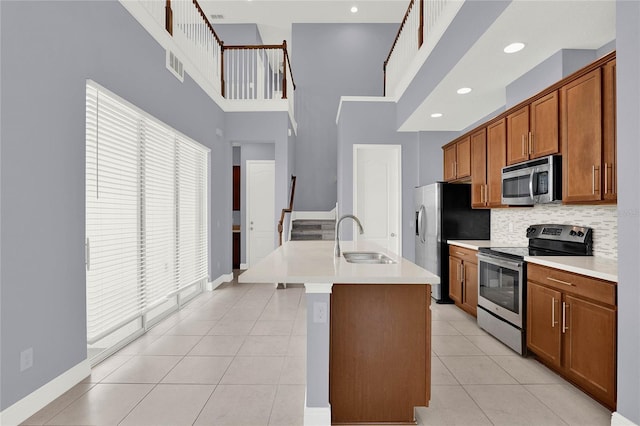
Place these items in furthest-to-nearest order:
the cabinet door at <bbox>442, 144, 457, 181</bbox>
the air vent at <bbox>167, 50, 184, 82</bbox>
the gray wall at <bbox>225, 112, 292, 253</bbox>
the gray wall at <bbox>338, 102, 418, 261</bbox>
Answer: the gray wall at <bbox>225, 112, 292, 253</bbox> < the gray wall at <bbox>338, 102, 418, 261</bbox> < the cabinet door at <bbox>442, 144, 457, 181</bbox> < the air vent at <bbox>167, 50, 184, 82</bbox>

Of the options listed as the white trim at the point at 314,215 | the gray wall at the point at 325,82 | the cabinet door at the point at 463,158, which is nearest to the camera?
the cabinet door at the point at 463,158

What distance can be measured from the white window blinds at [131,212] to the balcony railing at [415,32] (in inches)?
131

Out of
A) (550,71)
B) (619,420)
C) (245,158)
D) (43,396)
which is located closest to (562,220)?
(550,71)

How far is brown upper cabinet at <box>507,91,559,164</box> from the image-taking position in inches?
116

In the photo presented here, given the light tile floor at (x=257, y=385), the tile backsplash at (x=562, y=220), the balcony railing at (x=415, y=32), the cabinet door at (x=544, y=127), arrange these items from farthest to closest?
the balcony railing at (x=415, y=32) → the cabinet door at (x=544, y=127) → the tile backsplash at (x=562, y=220) → the light tile floor at (x=257, y=385)

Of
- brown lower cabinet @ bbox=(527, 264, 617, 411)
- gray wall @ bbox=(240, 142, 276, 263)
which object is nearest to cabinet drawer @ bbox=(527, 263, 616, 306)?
brown lower cabinet @ bbox=(527, 264, 617, 411)

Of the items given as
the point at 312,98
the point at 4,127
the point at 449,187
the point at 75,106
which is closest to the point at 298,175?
the point at 312,98

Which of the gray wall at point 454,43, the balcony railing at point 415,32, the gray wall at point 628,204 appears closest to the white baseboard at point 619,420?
the gray wall at point 628,204

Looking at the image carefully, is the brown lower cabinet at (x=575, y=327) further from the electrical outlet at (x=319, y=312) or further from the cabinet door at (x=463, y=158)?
the cabinet door at (x=463, y=158)

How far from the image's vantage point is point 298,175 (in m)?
8.30

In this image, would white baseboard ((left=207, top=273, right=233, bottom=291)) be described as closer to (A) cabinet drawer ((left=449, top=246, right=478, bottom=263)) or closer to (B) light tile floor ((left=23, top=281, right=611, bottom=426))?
(B) light tile floor ((left=23, top=281, right=611, bottom=426))

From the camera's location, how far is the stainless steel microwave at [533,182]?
291 centimetres

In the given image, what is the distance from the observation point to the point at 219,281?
19.5 ft

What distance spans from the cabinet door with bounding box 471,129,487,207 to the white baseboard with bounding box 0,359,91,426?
14.5 ft
